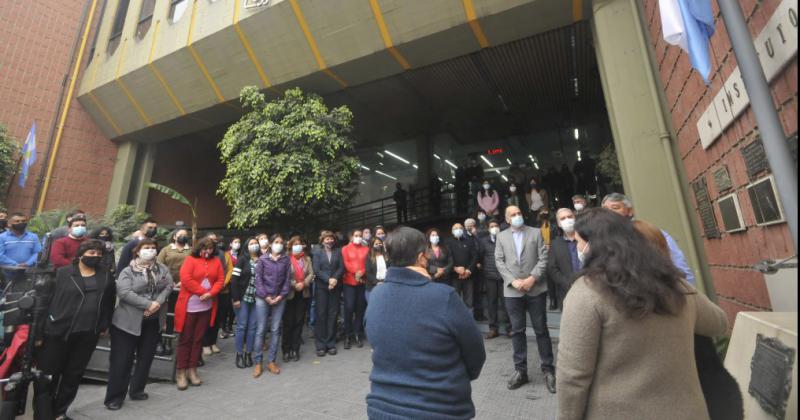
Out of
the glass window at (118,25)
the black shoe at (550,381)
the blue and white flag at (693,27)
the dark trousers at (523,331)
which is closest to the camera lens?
the blue and white flag at (693,27)

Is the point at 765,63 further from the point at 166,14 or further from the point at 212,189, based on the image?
the point at 212,189

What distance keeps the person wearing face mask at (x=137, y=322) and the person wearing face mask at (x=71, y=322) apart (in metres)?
0.18

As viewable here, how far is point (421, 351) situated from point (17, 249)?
7.32 m

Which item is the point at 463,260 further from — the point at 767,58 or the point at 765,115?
the point at 765,115

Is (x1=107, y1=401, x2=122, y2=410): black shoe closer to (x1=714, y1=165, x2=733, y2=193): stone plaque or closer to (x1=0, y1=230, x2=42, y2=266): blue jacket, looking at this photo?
(x1=0, y1=230, x2=42, y2=266): blue jacket

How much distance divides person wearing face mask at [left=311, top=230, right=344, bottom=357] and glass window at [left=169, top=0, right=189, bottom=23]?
9744 mm

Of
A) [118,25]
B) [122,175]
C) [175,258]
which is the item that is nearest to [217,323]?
[175,258]

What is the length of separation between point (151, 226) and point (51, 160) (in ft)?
31.1

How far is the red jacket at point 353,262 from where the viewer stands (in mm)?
5723

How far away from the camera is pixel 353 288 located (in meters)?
5.73

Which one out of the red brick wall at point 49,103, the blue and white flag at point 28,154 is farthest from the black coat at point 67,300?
the red brick wall at point 49,103

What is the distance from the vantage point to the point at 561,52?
895 centimetres

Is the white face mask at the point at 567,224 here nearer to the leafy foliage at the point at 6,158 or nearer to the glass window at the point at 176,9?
the glass window at the point at 176,9

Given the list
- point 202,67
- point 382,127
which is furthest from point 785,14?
point 382,127
